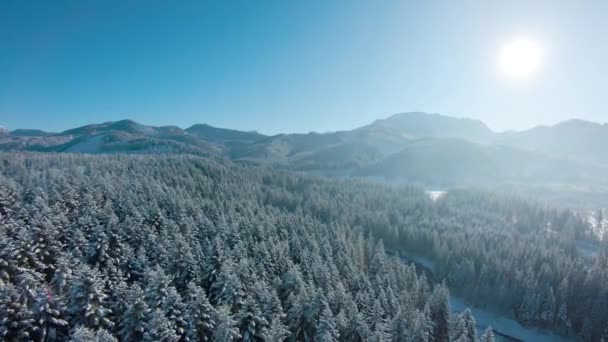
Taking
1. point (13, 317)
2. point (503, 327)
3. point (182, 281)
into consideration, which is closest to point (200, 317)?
point (182, 281)

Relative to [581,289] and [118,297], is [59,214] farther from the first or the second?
[581,289]

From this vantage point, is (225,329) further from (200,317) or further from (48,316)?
(48,316)

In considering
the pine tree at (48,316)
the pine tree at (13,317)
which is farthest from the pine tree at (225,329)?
the pine tree at (13,317)

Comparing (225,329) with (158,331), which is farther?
(225,329)

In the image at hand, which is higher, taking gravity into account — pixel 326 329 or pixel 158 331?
pixel 158 331

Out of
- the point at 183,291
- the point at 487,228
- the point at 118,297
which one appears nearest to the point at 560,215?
the point at 487,228

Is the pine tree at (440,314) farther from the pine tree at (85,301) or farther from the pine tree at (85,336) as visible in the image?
the pine tree at (85,301)

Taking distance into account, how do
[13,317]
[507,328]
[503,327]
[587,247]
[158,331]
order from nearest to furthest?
[13,317] → [158,331] → [507,328] → [503,327] → [587,247]

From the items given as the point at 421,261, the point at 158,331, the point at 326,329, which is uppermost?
the point at 158,331
